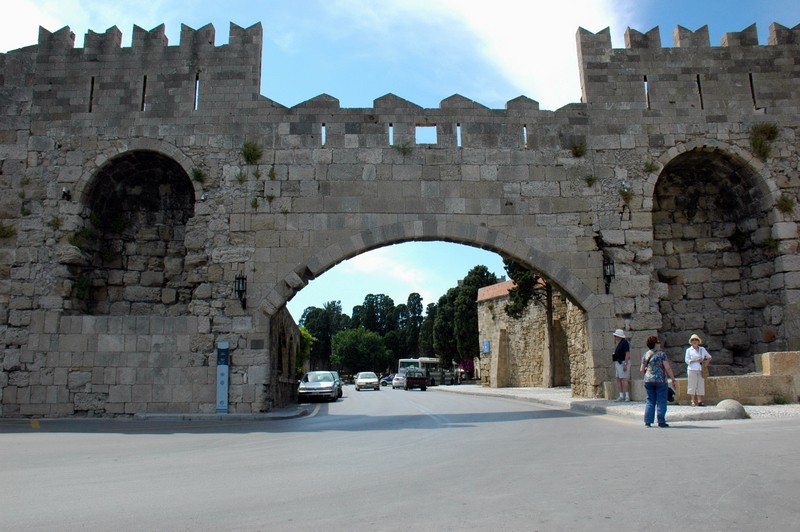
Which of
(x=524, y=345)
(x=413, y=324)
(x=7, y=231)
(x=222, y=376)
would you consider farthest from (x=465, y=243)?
(x=413, y=324)

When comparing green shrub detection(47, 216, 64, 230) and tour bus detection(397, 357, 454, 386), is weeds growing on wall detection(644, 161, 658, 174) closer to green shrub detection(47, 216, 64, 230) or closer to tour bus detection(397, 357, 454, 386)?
green shrub detection(47, 216, 64, 230)

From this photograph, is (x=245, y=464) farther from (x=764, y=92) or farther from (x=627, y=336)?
(x=764, y=92)

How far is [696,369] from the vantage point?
9.80 metres

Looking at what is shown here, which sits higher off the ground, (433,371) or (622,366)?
(622,366)

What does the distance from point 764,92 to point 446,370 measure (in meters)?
40.4

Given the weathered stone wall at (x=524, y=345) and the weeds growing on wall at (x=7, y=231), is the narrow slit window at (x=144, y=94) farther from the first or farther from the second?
the weathered stone wall at (x=524, y=345)

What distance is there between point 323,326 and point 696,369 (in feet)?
264

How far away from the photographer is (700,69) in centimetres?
1416

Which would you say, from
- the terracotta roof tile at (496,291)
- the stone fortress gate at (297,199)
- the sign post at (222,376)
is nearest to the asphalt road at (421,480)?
the sign post at (222,376)

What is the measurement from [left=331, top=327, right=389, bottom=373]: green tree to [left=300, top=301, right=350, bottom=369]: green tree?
464 inches

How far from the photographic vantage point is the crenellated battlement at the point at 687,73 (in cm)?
1399

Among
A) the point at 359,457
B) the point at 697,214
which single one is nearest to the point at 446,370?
the point at 697,214

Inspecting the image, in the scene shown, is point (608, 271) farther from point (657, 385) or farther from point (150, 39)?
point (150, 39)

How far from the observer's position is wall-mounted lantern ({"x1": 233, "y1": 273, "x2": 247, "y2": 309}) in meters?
12.6
